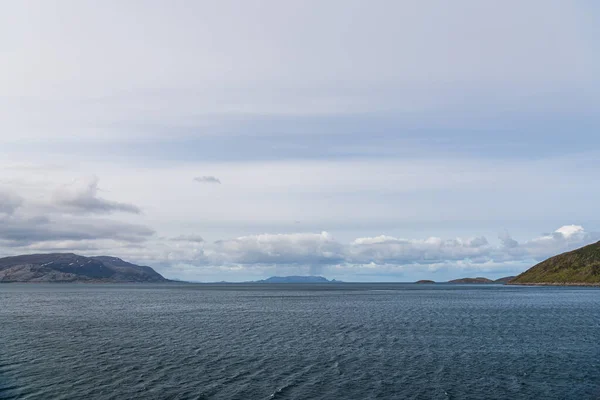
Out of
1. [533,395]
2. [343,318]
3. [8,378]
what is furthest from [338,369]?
[343,318]

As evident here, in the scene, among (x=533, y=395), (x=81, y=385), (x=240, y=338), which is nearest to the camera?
(x=533, y=395)

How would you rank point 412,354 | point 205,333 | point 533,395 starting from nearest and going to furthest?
1. point 533,395
2. point 412,354
3. point 205,333

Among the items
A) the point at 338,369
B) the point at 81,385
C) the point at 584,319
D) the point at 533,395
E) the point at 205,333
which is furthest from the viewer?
the point at 584,319

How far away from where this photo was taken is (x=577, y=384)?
52.6 metres

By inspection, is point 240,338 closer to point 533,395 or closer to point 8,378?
point 8,378

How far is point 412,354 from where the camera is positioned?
69875 mm

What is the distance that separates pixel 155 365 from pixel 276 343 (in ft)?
78.2

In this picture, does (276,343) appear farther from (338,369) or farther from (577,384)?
(577,384)

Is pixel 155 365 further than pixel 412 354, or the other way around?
pixel 412 354

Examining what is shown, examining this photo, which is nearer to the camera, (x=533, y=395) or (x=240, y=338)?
(x=533, y=395)

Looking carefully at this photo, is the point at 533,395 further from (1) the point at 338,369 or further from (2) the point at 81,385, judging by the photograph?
(2) the point at 81,385

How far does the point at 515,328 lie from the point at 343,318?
40.9 m

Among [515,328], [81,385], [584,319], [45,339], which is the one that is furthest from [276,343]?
[584,319]

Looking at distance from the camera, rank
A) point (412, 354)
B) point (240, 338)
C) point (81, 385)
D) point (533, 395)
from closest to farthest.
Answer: point (533, 395)
point (81, 385)
point (412, 354)
point (240, 338)
